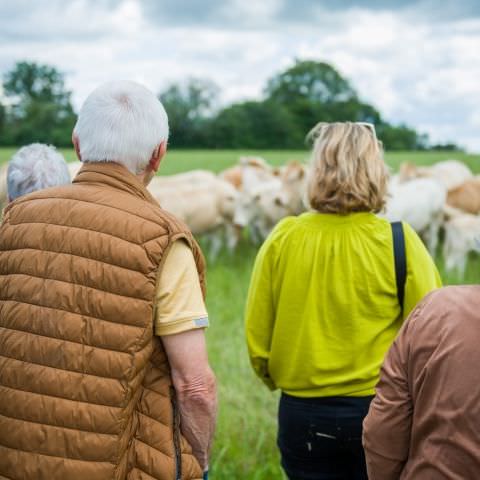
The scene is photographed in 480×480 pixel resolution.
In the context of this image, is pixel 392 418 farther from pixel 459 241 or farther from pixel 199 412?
pixel 459 241

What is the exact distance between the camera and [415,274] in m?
3.54

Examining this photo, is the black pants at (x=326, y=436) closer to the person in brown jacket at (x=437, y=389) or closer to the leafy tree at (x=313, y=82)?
the person in brown jacket at (x=437, y=389)

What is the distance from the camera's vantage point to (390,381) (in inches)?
98.6

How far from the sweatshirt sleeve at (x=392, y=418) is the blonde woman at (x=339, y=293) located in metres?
Answer: 0.91

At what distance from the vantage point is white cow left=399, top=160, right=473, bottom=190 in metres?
17.8

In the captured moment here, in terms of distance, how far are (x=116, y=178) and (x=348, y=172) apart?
1151 millimetres

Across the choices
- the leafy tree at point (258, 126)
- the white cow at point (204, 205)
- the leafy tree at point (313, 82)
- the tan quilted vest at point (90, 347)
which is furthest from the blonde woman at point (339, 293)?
the leafy tree at point (313, 82)

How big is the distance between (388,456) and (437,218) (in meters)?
13.6

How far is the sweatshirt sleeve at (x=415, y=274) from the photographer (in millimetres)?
3537

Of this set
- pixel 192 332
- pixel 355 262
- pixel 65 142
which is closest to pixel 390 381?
pixel 192 332

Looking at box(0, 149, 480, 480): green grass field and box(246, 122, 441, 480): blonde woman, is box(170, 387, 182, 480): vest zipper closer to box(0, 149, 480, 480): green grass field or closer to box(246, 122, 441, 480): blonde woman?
box(246, 122, 441, 480): blonde woman

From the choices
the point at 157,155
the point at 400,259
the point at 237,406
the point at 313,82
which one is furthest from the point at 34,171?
the point at 313,82

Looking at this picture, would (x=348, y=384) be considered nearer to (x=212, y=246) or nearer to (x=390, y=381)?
(x=390, y=381)

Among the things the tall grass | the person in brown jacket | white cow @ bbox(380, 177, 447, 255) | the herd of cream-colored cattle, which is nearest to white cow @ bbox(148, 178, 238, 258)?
the herd of cream-colored cattle
